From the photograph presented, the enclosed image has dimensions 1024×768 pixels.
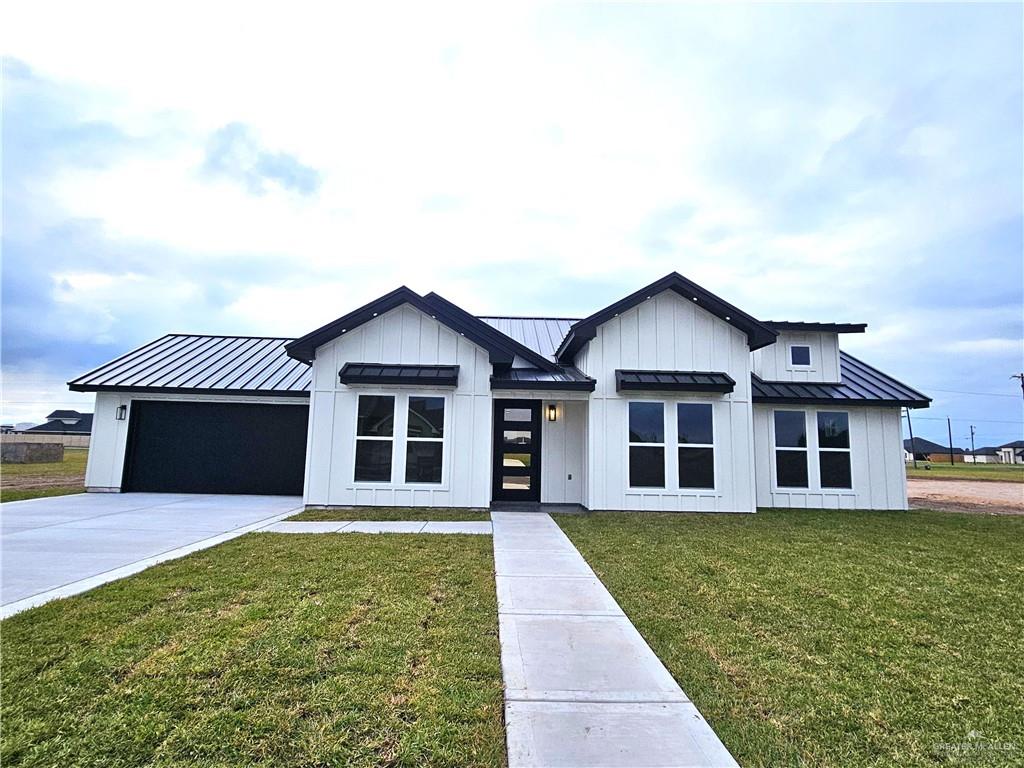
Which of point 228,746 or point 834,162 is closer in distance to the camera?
point 228,746

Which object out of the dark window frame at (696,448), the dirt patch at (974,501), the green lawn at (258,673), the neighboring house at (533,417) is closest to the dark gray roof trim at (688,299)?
the neighboring house at (533,417)

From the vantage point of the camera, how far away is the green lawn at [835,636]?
2.53m

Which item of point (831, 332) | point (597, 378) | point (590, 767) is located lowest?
point (590, 767)

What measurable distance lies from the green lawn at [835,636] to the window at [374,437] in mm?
4519

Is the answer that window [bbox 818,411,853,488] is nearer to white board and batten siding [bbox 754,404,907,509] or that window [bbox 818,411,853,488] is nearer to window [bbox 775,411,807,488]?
white board and batten siding [bbox 754,404,907,509]

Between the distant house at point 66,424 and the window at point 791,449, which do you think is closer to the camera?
the window at point 791,449

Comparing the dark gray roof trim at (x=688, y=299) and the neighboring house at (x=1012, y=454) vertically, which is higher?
the dark gray roof trim at (x=688, y=299)

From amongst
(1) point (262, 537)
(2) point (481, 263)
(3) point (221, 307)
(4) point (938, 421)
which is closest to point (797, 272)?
(2) point (481, 263)

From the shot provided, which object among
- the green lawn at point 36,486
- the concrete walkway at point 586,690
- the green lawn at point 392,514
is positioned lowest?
the concrete walkway at point 586,690

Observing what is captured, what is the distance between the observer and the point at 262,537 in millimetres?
7059

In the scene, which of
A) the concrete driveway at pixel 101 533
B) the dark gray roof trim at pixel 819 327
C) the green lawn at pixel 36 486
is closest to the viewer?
the concrete driveway at pixel 101 533

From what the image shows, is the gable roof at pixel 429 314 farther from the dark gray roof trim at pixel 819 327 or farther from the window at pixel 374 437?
the dark gray roof trim at pixel 819 327

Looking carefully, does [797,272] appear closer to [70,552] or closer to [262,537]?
[262,537]

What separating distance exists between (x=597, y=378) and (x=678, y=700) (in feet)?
26.3
